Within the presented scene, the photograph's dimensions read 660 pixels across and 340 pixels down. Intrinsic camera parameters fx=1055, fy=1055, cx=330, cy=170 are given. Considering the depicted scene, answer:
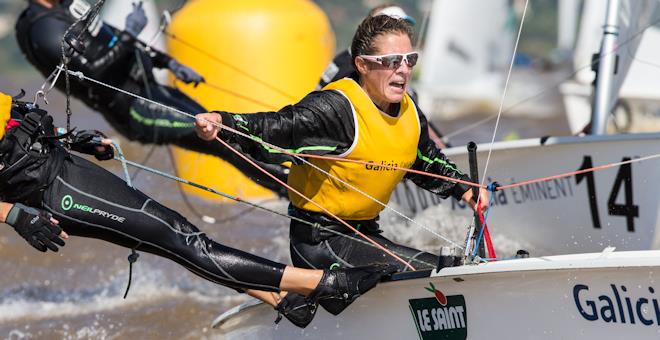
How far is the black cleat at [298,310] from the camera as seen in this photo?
385cm

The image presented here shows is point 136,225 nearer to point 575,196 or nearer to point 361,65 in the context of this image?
point 361,65

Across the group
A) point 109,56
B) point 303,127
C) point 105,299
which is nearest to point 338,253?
point 303,127

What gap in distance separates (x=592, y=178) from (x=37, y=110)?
287cm

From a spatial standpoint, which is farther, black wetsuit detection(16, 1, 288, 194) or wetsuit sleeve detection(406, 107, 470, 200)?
black wetsuit detection(16, 1, 288, 194)

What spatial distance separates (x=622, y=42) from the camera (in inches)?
233

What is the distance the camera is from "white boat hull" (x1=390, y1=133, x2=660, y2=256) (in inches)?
204

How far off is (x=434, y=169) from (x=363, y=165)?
416 mm

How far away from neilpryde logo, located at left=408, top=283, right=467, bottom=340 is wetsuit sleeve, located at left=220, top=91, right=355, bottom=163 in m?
0.60

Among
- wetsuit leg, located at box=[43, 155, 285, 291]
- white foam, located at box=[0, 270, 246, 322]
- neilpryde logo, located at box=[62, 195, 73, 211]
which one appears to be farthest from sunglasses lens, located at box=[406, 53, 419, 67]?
white foam, located at box=[0, 270, 246, 322]

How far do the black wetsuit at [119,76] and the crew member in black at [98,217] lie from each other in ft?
5.57

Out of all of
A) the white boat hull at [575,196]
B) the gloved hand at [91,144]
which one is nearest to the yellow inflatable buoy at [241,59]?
the white boat hull at [575,196]

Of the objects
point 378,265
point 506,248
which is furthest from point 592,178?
point 378,265

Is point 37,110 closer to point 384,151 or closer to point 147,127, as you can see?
point 384,151

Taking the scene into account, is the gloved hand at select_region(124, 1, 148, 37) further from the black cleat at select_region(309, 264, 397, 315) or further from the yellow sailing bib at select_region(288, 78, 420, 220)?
the black cleat at select_region(309, 264, 397, 315)
